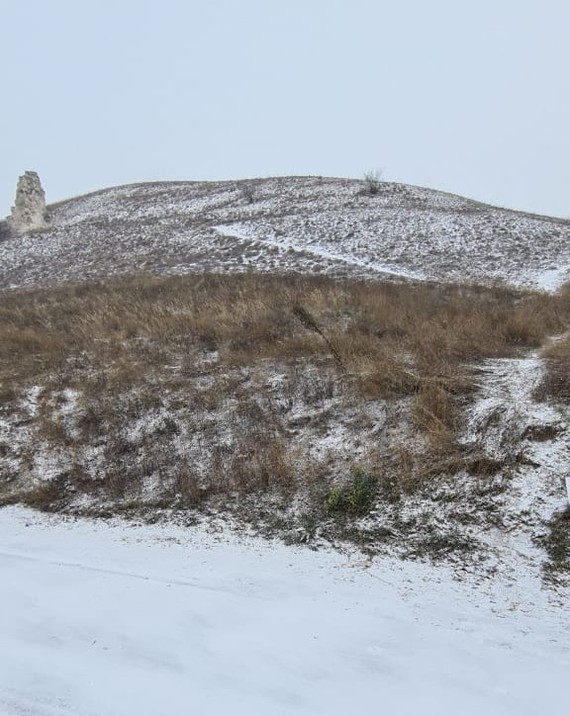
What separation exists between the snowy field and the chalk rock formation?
34.0 metres

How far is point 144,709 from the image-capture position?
3068 millimetres

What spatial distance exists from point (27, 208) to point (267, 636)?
37.6 metres

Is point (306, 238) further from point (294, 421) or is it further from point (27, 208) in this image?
point (27, 208)

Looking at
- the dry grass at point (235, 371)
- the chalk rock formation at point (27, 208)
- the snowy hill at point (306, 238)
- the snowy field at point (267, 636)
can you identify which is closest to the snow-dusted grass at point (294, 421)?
the dry grass at point (235, 371)

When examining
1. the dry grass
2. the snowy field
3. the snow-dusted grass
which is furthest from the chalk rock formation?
the snowy field

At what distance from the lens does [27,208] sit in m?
34.3


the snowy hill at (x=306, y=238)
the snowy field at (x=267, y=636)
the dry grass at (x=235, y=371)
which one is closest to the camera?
the snowy field at (x=267, y=636)

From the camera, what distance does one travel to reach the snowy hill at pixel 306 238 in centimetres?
1759

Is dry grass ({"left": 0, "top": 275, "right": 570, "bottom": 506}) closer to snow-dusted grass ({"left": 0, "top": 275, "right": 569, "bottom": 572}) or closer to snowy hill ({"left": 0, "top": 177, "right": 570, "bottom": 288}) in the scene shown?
snow-dusted grass ({"left": 0, "top": 275, "right": 569, "bottom": 572})

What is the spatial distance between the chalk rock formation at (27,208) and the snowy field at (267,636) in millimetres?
34029

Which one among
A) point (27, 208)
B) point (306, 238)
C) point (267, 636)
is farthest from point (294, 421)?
point (27, 208)

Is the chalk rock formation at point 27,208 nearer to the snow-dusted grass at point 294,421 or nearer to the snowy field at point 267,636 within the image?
the snow-dusted grass at point 294,421

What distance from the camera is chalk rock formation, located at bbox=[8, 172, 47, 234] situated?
33781 millimetres

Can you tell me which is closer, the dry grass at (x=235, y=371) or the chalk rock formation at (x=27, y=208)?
the dry grass at (x=235, y=371)
